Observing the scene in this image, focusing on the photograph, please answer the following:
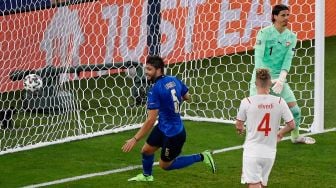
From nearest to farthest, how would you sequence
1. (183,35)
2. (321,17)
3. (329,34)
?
1. (321,17)
2. (183,35)
3. (329,34)

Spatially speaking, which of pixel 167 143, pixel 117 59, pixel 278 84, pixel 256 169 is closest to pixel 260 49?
pixel 278 84

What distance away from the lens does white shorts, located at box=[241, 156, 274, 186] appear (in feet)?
30.2

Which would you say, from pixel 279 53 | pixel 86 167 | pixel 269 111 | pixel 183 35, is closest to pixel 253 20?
pixel 183 35

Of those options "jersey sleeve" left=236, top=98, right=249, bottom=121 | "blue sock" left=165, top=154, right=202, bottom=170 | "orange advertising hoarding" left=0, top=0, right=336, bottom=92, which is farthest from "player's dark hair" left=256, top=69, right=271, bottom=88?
"orange advertising hoarding" left=0, top=0, right=336, bottom=92

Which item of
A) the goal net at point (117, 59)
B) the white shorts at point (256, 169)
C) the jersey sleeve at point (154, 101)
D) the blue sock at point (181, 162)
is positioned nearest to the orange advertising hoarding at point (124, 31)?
the goal net at point (117, 59)

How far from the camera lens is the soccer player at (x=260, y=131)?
9234 mm

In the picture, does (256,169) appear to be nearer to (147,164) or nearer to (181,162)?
(181,162)

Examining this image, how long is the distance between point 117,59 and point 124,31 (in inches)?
20.3

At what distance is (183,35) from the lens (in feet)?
53.1

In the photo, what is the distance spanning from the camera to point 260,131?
366 inches

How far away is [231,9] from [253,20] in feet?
1.87

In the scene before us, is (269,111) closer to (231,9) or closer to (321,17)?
(321,17)

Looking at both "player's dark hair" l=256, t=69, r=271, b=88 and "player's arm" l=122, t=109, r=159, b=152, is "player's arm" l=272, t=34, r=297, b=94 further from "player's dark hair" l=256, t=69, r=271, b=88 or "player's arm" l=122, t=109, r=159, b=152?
"player's dark hair" l=256, t=69, r=271, b=88

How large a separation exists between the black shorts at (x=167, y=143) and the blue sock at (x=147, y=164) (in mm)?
173
